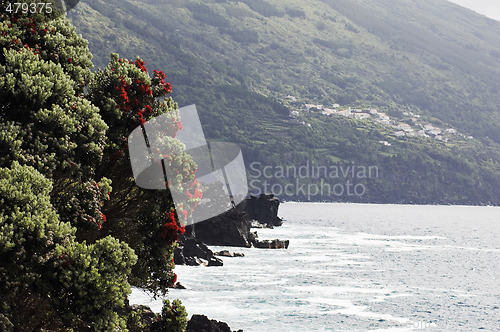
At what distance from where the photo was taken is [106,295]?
54.7 ft

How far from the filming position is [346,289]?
241 feet

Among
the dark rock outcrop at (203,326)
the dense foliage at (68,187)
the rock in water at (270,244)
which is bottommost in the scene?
the rock in water at (270,244)

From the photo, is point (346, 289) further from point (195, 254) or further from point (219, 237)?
point (219, 237)

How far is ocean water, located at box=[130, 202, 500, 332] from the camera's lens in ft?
179

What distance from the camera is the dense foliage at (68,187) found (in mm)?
15953

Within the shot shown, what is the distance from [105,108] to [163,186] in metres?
3.42

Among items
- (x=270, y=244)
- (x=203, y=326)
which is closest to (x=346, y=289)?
(x=270, y=244)

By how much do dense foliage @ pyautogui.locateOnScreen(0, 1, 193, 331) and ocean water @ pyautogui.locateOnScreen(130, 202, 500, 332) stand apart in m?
27.4

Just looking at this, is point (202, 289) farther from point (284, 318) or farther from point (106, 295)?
point (106, 295)

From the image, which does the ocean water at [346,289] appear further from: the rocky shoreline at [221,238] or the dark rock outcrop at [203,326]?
the dark rock outcrop at [203,326]

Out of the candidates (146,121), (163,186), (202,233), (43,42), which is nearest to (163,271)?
(163,186)

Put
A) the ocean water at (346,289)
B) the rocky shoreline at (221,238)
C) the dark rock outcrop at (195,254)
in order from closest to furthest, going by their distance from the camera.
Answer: the rocky shoreline at (221,238) → the ocean water at (346,289) → the dark rock outcrop at (195,254)

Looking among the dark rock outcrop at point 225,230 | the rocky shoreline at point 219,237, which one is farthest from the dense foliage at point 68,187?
the dark rock outcrop at point 225,230

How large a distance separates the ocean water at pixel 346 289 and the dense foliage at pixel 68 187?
27403 mm
